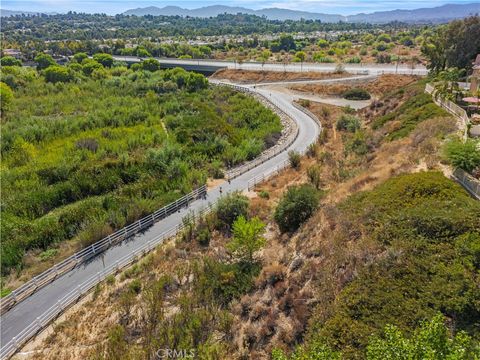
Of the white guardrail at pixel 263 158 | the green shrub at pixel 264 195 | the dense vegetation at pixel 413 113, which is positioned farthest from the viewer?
the white guardrail at pixel 263 158

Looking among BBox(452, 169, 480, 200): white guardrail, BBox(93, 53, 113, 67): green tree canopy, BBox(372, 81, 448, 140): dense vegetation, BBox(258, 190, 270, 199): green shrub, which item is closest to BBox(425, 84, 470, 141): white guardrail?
BBox(372, 81, 448, 140): dense vegetation

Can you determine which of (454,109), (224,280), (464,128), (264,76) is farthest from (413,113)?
(264,76)

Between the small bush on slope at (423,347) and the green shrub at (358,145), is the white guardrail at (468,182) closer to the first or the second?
the small bush on slope at (423,347)

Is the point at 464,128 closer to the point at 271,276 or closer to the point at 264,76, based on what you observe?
the point at 271,276

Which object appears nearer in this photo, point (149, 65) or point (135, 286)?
point (135, 286)

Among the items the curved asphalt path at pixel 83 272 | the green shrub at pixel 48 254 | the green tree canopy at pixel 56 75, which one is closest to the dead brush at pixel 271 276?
the curved asphalt path at pixel 83 272
